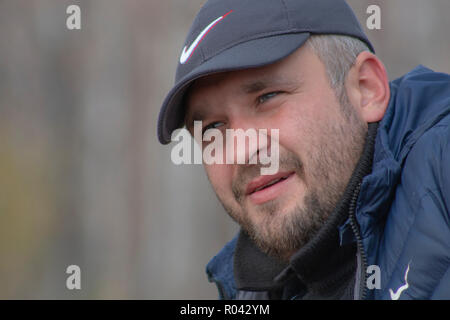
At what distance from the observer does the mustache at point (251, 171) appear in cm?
161

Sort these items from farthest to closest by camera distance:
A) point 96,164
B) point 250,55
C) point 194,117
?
point 96,164, point 194,117, point 250,55

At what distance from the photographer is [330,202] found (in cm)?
161

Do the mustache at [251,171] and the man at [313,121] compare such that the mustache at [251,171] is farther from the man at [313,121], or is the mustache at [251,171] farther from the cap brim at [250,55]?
the cap brim at [250,55]

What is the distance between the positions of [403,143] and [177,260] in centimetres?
282

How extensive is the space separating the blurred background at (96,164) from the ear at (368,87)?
8.11ft

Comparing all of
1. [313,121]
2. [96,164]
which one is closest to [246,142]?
[313,121]

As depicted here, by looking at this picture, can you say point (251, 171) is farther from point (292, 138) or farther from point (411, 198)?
point (411, 198)

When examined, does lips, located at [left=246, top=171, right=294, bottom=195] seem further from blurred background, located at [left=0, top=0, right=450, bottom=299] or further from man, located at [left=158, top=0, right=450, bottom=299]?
blurred background, located at [left=0, top=0, right=450, bottom=299]

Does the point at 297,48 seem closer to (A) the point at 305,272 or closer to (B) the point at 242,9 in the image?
(B) the point at 242,9

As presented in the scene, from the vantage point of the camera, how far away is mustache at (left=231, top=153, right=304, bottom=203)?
5.27 ft

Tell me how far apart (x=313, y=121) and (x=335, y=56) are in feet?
0.72

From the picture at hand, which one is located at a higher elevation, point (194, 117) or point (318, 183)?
point (194, 117)

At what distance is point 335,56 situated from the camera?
171cm
